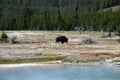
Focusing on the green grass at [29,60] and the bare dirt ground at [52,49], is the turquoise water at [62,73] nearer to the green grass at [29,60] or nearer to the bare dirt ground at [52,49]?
the green grass at [29,60]

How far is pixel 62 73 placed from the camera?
1652 inches

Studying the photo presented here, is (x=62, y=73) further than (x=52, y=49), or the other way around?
(x=52, y=49)

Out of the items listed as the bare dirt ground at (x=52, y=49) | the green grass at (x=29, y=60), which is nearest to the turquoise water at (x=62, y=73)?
the green grass at (x=29, y=60)

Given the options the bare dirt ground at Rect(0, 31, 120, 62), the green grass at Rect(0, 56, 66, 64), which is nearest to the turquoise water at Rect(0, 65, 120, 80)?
the green grass at Rect(0, 56, 66, 64)

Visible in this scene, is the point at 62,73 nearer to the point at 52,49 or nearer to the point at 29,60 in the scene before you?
the point at 29,60

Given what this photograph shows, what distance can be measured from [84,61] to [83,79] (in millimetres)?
13292

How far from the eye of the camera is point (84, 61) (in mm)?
50469

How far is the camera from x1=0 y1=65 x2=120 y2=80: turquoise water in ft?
127

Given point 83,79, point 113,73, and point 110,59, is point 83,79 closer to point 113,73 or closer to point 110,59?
point 113,73

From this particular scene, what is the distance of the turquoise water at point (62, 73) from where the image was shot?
38.7 metres

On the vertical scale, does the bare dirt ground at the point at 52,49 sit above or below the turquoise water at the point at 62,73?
above

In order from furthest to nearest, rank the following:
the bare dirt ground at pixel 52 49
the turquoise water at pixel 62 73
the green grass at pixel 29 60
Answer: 1. the bare dirt ground at pixel 52 49
2. the green grass at pixel 29 60
3. the turquoise water at pixel 62 73

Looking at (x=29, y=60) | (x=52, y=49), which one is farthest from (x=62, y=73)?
(x=52, y=49)

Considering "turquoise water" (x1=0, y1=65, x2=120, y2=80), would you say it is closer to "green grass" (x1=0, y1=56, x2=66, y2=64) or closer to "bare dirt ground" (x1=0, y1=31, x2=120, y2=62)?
"green grass" (x1=0, y1=56, x2=66, y2=64)
